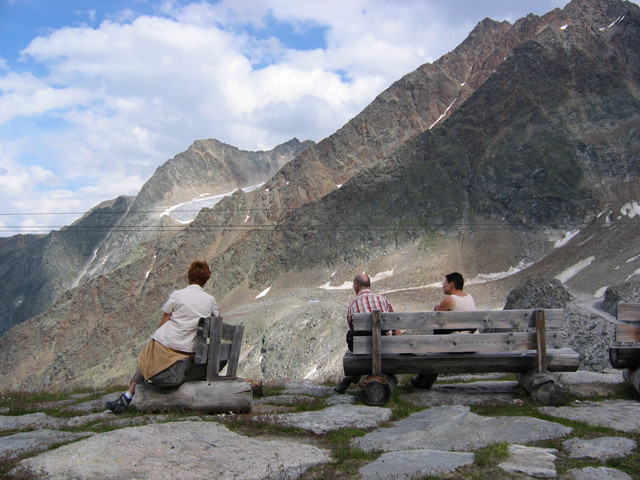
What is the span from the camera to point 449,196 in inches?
3462

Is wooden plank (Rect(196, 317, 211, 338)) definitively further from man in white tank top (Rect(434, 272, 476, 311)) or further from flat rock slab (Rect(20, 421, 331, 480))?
man in white tank top (Rect(434, 272, 476, 311))

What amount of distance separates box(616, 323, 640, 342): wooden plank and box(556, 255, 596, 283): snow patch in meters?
52.3

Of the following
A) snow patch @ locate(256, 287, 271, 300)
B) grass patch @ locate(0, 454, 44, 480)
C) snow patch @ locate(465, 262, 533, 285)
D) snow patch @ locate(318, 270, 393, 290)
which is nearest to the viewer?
grass patch @ locate(0, 454, 44, 480)

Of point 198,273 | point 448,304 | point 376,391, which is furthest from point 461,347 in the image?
point 198,273

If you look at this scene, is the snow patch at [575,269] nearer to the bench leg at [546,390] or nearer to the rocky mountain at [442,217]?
the rocky mountain at [442,217]

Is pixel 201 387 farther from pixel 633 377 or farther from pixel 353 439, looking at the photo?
pixel 633 377

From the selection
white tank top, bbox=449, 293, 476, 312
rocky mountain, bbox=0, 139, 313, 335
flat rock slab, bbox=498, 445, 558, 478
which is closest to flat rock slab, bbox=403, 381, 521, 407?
white tank top, bbox=449, 293, 476, 312

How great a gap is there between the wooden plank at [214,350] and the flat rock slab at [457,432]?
257cm

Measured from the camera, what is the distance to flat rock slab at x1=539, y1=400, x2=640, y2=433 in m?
7.04

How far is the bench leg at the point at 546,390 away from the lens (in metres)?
8.23

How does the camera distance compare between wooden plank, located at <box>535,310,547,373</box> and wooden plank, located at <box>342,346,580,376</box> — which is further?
wooden plank, located at <box>342,346,580,376</box>

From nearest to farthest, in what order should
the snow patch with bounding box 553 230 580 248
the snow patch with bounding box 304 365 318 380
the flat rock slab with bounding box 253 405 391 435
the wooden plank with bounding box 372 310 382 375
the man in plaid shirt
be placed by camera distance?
the flat rock slab with bounding box 253 405 391 435 < the wooden plank with bounding box 372 310 382 375 < the man in plaid shirt < the snow patch with bounding box 304 365 318 380 < the snow patch with bounding box 553 230 580 248

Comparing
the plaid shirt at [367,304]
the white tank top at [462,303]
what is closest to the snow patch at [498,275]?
the white tank top at [462,303]

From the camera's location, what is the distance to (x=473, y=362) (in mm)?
8875
